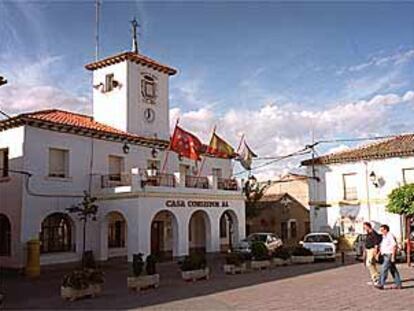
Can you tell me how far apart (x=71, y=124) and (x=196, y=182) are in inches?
272

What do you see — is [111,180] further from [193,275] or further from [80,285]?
[80,285]

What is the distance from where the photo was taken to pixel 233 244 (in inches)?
1155

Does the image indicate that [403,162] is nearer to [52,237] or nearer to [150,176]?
[150,176]

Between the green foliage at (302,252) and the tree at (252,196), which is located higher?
the tree at (252,196)

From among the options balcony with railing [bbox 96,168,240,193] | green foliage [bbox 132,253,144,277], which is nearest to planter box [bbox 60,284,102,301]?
green foliage [bbox 132,253,144,277]

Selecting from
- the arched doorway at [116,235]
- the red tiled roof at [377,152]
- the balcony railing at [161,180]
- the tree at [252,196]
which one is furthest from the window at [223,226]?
the balcony railing at [161,180]

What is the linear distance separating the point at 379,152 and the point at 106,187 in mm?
17360

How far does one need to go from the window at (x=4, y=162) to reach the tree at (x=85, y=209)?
3007mm

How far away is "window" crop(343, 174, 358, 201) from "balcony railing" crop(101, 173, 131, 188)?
608 inches

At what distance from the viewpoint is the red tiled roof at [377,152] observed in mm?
32281

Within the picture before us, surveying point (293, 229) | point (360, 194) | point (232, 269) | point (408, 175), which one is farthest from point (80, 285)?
point (293, 229)

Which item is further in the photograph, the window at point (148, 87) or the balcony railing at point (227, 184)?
the window at point (148, 87)

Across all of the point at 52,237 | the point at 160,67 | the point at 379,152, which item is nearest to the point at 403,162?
the point at 379,152

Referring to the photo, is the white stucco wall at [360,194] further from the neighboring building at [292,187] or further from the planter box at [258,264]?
the planter box at [258,264]
